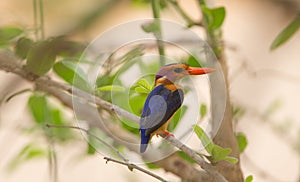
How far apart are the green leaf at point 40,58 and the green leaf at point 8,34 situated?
47mm

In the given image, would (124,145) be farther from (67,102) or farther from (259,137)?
(259,137)

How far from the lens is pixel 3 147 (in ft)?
3.56

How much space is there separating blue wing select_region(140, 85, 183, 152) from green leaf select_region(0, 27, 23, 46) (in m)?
0.15

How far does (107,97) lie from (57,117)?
0.68 feet

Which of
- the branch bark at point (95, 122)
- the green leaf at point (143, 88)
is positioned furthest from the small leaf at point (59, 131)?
the green leaf at point (143, 88)

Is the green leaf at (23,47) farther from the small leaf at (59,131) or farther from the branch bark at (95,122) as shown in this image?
the small leaf at (59,131)

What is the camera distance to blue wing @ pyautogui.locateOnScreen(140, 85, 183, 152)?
396mm

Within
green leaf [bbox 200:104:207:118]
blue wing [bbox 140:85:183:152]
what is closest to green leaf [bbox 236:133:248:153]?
green leaf [bbox 200:104:207:118]

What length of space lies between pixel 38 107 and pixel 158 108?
7.7 inches

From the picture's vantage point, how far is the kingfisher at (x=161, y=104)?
15.6 inches

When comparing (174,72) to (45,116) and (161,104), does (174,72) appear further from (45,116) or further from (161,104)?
(45,116)

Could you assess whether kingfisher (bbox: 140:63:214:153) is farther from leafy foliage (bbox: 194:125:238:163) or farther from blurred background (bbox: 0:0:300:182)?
blurred background (bbox: 0:0:300:182)

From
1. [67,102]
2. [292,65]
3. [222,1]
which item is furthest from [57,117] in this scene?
[292,65]

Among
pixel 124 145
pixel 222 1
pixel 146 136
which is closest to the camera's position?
pixel 146 136
